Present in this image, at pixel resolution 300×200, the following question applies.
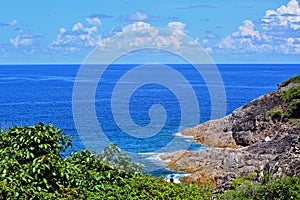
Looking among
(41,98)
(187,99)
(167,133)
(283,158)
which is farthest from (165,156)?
(41,98)

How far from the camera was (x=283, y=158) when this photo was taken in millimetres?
19484

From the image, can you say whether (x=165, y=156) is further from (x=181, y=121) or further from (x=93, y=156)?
(x=93, y=156)

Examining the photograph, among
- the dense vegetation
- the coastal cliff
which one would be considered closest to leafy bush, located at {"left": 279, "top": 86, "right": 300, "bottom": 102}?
the coastal cliff

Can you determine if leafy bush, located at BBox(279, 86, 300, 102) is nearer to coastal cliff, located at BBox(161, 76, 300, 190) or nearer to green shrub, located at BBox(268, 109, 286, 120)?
coastal cliff, located at BBox(161, 76, 300, 190)

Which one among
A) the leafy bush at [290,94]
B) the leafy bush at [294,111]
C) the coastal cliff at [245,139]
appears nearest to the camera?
the coastal cliff at [245,139]

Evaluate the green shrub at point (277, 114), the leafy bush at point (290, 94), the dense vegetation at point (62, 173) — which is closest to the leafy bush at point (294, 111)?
the green shrub at point (277, 114)

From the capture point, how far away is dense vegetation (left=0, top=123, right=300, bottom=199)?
8602 millimetres

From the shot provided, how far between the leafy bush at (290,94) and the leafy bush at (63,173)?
1527 inches

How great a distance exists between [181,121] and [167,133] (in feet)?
23.6

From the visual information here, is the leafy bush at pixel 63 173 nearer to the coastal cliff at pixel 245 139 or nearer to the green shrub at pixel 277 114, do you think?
the coastal cliff at pixel 245 139

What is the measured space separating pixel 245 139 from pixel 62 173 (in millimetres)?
37737

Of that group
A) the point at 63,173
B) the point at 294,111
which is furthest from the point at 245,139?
the point at 63,173

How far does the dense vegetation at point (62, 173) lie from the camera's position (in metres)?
8.60

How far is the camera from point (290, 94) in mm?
47094
